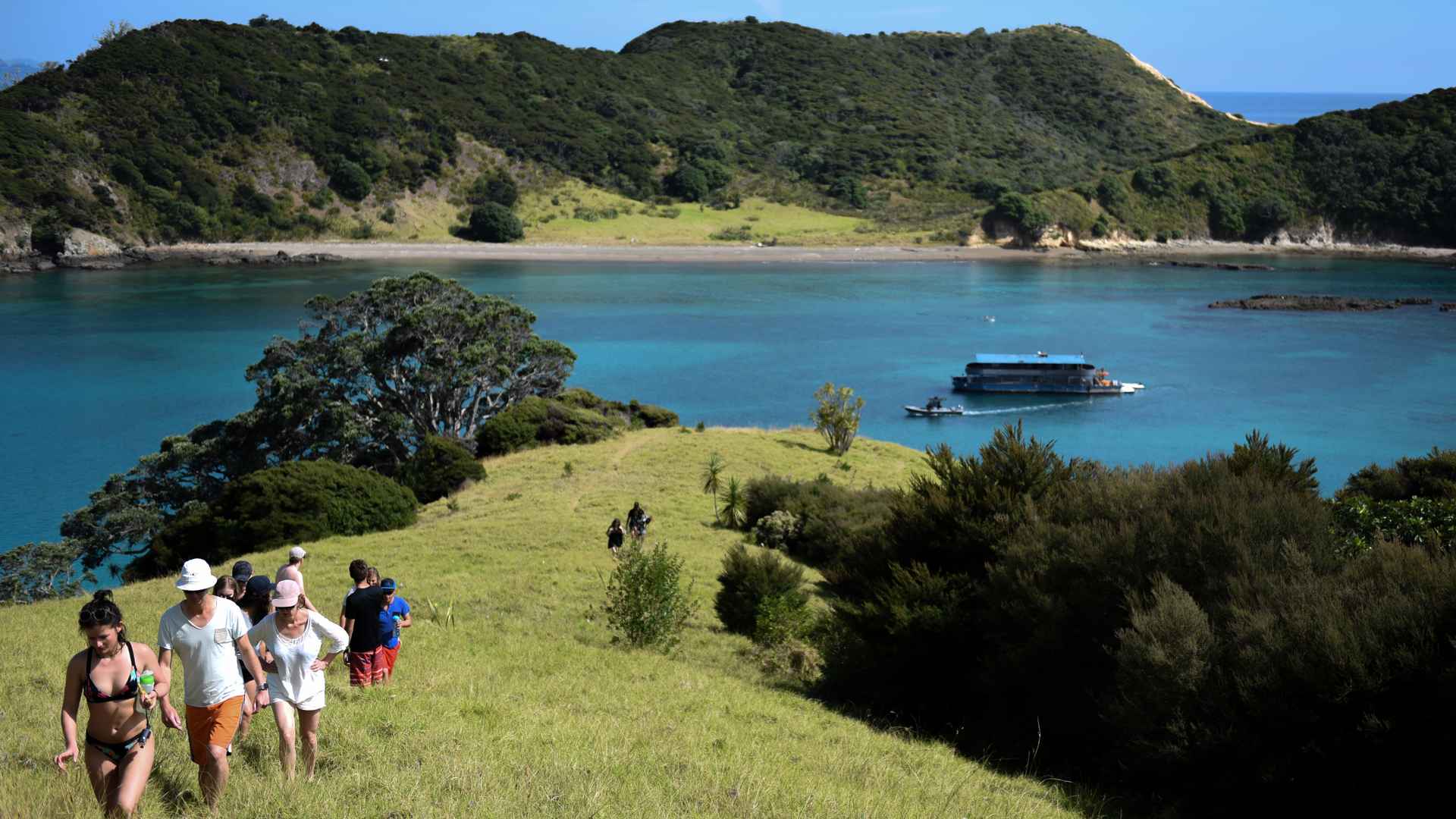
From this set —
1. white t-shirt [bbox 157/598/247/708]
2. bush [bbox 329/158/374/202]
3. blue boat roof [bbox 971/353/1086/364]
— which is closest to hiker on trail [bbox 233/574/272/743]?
white t-shirt [bbox 157/598/247/708]

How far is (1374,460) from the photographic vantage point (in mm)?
50094

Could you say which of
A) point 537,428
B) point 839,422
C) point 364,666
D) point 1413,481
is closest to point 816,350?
point 839,422

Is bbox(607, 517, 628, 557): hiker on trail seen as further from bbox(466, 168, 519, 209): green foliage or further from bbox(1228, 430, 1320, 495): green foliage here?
bbox(466, 168, 519, 209): green foliage

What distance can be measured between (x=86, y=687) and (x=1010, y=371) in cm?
6260

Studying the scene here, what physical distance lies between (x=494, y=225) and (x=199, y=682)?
12209 cm

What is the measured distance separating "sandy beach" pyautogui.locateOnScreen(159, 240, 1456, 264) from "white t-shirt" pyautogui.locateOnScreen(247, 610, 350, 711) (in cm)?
11245

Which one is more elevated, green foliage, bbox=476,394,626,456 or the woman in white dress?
the woman in white dress

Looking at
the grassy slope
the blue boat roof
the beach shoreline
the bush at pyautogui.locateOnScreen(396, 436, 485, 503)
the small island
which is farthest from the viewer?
the beach shoreline

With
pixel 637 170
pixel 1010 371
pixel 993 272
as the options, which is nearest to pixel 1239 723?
pixel 1010 371

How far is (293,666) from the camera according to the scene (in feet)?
24.2

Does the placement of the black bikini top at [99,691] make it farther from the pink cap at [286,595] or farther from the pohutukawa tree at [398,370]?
the pohutukawa tree at [398,370]

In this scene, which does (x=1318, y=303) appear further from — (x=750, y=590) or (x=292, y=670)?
(x=292, y=670)

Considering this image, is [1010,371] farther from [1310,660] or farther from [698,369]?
[1310,660]

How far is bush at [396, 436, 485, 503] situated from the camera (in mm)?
32125
